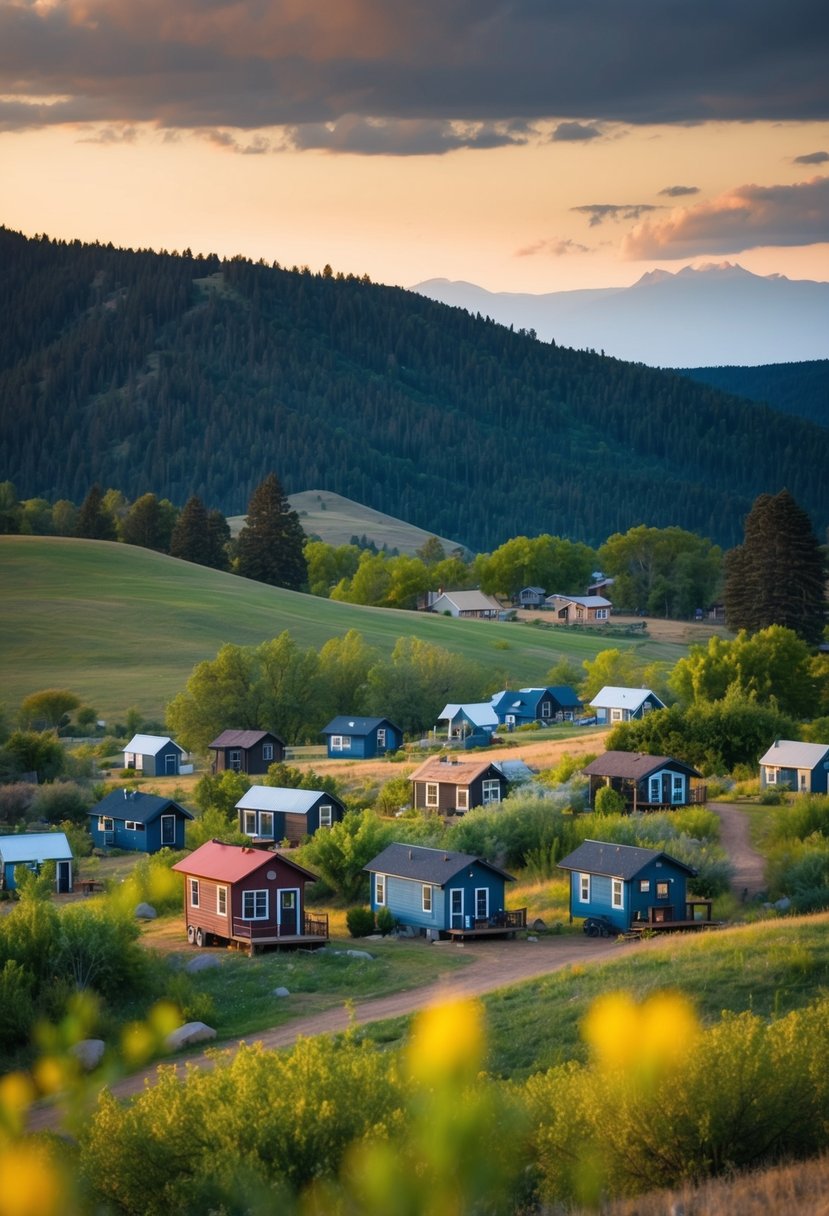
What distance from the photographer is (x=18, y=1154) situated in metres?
20.2

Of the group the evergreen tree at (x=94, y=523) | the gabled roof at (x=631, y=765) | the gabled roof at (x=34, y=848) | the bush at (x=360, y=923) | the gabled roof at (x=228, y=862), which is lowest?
the bush at (x=360, y=923)

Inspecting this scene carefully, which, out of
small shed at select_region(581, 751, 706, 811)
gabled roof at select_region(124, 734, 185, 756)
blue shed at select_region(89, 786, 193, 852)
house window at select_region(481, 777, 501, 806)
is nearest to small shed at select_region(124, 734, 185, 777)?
gabled roof at select_region(124, 734, 185, 756)

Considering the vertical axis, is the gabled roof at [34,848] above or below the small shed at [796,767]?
below

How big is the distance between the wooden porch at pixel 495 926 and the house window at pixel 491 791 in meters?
14.5

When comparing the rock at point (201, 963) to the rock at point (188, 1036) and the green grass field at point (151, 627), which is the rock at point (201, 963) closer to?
the rock at point (188, 1036)

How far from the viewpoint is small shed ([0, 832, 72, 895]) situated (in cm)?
5478

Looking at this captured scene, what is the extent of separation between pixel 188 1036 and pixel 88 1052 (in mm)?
2307

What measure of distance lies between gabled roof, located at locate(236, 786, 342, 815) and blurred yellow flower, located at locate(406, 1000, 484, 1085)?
24858mm

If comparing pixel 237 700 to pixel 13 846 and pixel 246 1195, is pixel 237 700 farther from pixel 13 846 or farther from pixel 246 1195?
pixel 246 1195

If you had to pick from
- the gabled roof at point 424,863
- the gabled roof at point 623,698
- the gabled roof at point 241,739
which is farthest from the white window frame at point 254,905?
the gabled roof at point 623,698

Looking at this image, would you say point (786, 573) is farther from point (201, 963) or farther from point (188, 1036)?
point (188, 1036)

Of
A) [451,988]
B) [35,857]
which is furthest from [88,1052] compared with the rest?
[35,857]

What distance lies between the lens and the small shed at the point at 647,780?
59.6 metres

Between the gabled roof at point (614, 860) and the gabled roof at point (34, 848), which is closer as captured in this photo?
the gabled roof at point (614, 860)
